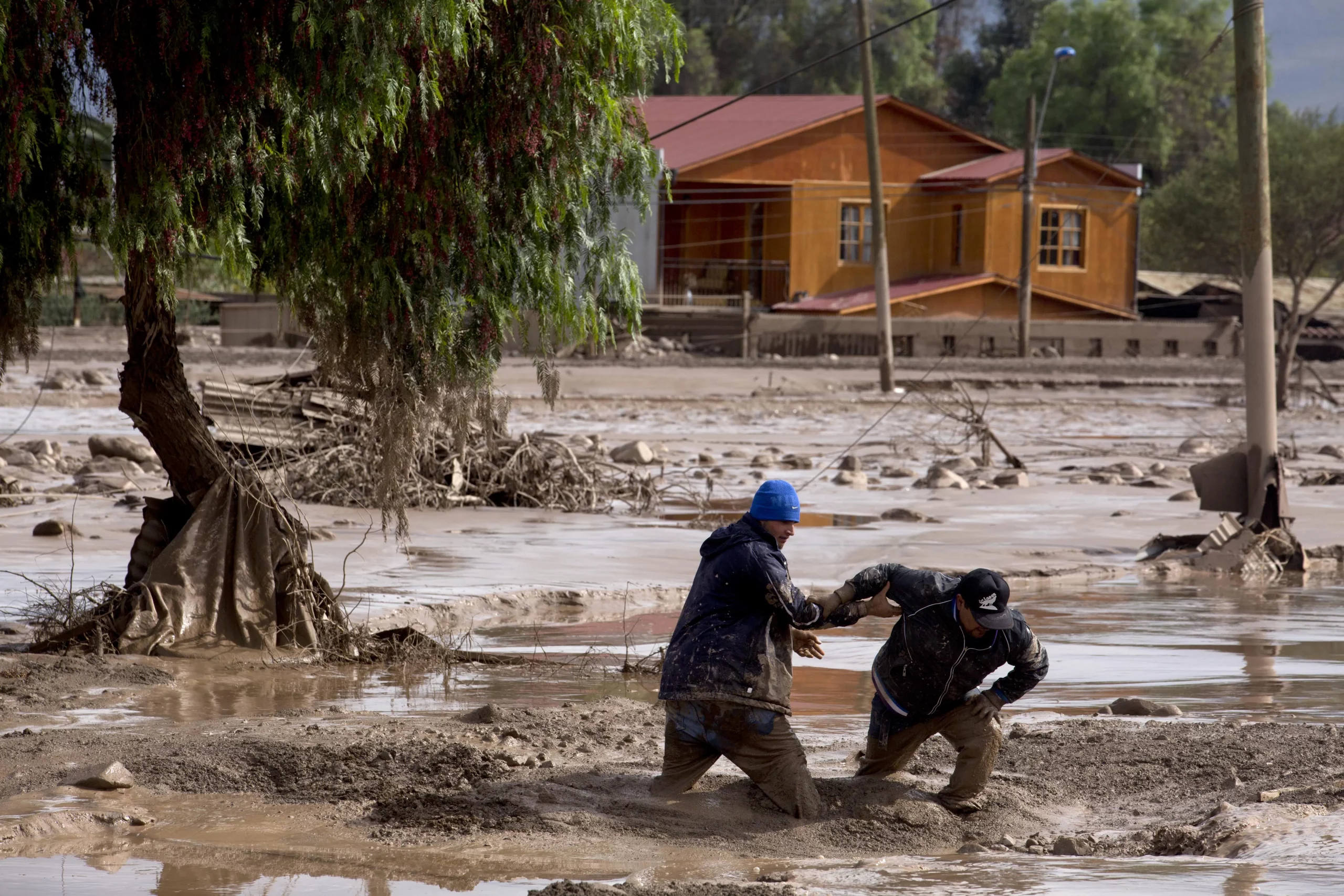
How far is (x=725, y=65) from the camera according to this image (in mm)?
71438

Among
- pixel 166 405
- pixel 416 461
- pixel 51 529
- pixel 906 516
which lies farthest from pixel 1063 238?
pixel 166 405

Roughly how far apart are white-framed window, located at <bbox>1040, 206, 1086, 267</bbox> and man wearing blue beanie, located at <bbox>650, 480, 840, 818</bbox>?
39507 mm

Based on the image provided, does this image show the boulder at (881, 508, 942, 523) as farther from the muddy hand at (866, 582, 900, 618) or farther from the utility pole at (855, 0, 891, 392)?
the utility pole at (855, 0, 891, 392)

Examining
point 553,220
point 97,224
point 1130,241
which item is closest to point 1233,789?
point 553,220

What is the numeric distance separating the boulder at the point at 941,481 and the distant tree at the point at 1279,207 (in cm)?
2565

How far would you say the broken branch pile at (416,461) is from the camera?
1402 centimetres

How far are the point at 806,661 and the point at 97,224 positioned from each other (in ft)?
14.9

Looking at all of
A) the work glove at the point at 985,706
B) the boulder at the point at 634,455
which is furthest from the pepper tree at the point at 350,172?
the boulder at the point at 634,455

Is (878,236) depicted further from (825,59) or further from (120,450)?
(120,450)

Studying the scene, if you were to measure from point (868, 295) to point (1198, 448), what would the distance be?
19352mm

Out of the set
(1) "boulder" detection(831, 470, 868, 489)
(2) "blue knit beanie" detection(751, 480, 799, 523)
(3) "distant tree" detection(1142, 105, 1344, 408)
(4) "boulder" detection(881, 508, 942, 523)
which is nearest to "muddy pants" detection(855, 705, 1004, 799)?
(2) "blue knit beanie" detection(751, 480, 799, 523)

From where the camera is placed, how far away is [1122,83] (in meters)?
65.8

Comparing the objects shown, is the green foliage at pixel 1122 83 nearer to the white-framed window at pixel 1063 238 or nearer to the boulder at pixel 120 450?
the white-framed window at pixel 1063 238

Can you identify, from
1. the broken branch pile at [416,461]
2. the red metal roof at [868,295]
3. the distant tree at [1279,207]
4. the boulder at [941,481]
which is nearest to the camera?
the broken branch pile at [416,461]
